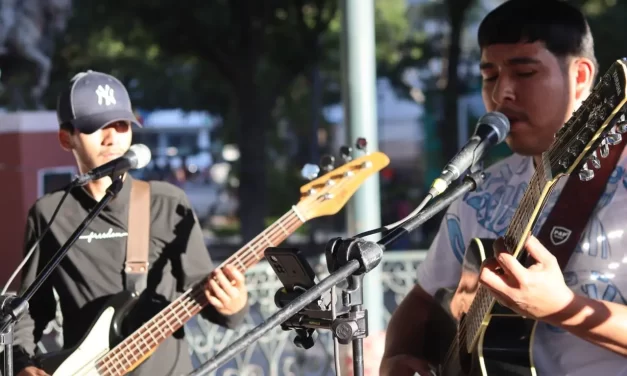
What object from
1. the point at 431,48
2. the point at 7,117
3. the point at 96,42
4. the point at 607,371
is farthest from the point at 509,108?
the point at 431,48

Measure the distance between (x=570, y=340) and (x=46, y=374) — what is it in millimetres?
1669

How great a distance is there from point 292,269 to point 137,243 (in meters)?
1.07

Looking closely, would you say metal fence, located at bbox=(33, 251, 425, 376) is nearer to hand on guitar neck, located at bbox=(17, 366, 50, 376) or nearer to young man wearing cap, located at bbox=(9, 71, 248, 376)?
young man wearing cap, located at bbox=(9, 71, 248, 376)

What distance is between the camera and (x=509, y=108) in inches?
96.0

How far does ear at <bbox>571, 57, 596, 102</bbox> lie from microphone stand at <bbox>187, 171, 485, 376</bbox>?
0.57m

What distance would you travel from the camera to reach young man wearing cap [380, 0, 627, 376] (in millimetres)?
2061

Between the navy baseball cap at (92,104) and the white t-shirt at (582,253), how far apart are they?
1353 mm

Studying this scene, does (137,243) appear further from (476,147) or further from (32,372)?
(476,147)

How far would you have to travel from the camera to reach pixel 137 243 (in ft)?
10.0

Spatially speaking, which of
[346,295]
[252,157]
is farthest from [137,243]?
[252,157]

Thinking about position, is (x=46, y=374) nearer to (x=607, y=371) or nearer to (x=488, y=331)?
(x=488, y=331)

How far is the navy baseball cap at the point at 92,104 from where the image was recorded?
315 centimetres

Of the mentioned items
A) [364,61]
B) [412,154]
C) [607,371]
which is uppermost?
[364,61]

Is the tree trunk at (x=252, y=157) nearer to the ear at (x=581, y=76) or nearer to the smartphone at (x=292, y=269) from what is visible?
the ear at (x=581, y=76)
